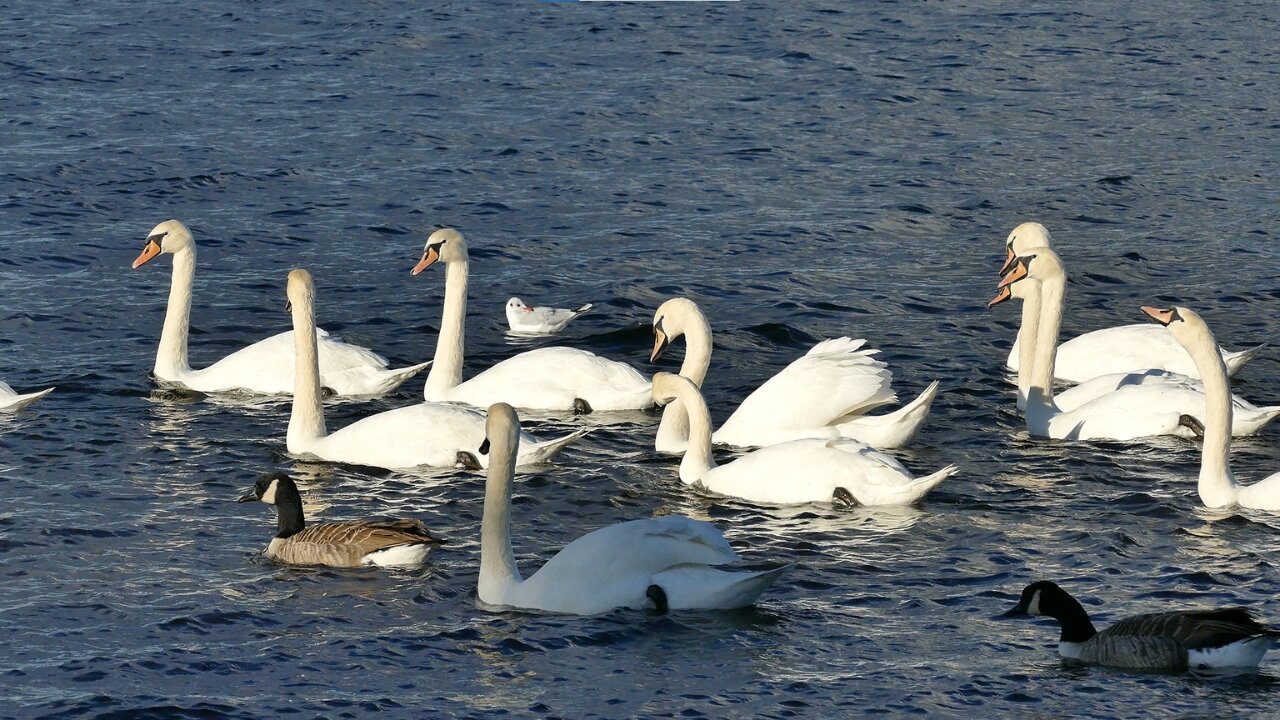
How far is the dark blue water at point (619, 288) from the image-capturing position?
10.7m

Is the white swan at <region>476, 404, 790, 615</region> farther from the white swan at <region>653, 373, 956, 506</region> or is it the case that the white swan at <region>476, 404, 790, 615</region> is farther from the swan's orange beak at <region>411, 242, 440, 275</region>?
the swan's orange beak at <region>411, 242, 440, 275</region>

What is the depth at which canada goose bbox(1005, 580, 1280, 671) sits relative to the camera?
33.5 ft

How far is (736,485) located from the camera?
1397cm

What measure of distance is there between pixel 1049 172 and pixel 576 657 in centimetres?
1652

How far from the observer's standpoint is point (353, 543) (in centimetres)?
1220

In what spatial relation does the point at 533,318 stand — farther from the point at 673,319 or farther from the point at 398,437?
the point at 398,437

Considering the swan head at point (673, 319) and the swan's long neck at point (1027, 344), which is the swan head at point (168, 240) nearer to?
the swan head at point (673, 319)

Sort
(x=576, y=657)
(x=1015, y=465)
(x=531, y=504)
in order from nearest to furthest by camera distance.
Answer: (x=576, y=657)
(x=531, y=504)
(x=1015, y=465)

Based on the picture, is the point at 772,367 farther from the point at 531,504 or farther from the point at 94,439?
the point at 94,439

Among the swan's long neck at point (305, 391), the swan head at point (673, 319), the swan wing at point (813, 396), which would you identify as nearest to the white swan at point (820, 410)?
the swan wing at point (813, 396)

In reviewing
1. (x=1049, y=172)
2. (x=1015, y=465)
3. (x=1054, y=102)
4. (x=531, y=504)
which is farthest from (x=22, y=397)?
(x=1054, y=102)

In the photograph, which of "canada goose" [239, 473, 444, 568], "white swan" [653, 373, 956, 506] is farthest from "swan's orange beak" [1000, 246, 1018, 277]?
"canada goose" [239, 473, 444, 568]

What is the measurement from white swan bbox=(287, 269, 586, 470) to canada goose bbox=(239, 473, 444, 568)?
1.95 metres

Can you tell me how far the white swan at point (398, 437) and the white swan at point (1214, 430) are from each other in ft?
14.9
